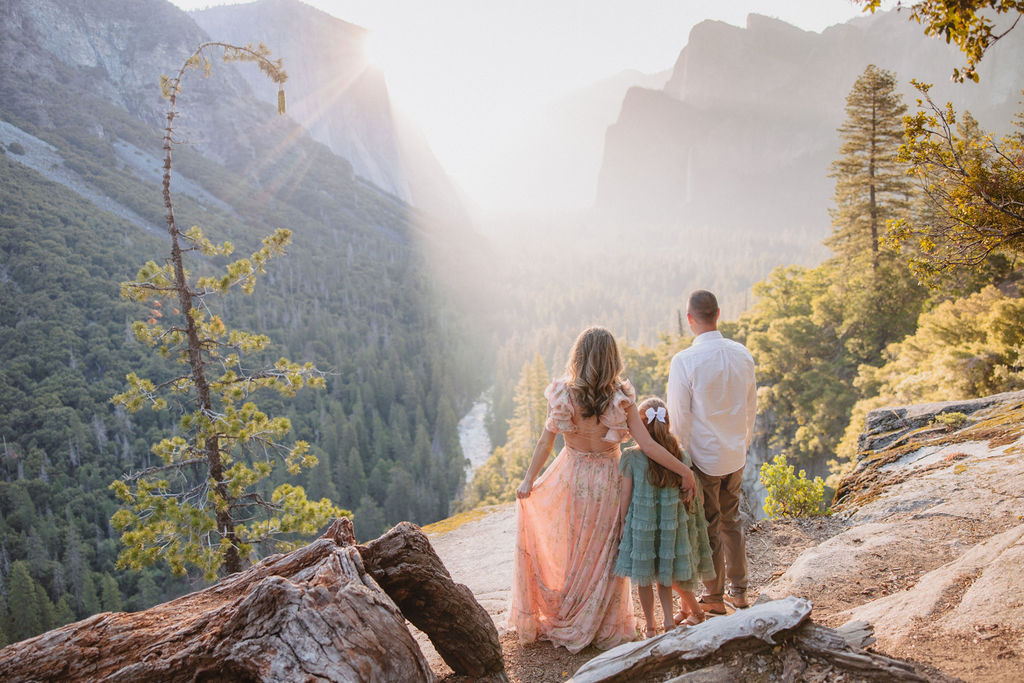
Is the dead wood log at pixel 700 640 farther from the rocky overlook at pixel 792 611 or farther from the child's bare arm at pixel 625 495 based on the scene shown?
the child's bare arm at pixel 625 495

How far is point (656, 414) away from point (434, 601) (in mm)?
2058

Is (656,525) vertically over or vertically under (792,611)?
over

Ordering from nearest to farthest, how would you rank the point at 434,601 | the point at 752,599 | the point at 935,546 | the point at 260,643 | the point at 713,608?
the point at 260,643 < the point at 434,601 < the point at 713,608 < the point at 935,546 < the point at 752,599

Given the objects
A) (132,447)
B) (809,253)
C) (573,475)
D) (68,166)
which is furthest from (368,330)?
(809,253)

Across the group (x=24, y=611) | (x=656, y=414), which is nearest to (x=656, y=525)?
(x=656, y=414)

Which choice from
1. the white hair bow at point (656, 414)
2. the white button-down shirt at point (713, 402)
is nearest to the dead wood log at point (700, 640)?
the white button-down shirt at point (713, 402)

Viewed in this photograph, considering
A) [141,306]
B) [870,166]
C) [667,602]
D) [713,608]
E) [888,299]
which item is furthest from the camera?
[141,306]

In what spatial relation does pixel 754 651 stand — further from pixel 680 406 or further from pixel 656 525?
pixel 680 406

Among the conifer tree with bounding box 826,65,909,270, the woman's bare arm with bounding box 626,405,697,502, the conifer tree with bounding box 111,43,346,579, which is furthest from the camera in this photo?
the conifer tree with bounding box 826,65,909,270

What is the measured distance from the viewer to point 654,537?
4.02 meters

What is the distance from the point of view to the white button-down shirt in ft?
13.1

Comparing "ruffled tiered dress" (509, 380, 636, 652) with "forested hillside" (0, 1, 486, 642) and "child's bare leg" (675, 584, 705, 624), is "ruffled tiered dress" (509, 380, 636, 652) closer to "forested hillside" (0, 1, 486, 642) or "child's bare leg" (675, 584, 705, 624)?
"child's bare leg" (675, 584, 705, 624)

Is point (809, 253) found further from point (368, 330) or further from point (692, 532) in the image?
point (692, 532)

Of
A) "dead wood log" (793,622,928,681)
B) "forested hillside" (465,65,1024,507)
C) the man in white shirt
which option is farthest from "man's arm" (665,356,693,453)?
"forested hillside" (465,65,1024,507)
